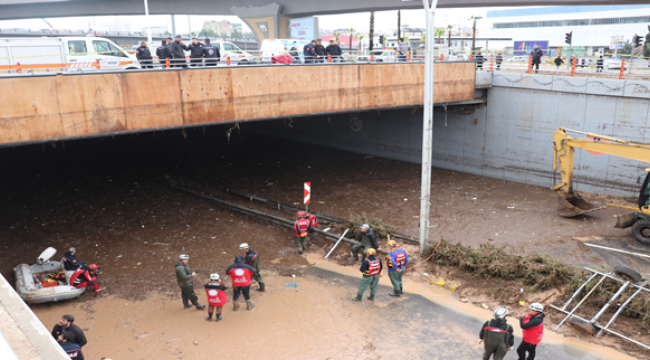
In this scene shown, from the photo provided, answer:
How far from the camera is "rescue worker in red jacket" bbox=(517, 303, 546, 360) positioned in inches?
279

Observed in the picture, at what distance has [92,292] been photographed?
33.7 ft

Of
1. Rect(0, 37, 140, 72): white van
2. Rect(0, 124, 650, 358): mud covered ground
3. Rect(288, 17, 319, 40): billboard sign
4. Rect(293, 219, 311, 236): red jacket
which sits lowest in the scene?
Rect(0, 124, 650, 358): mud covered ground

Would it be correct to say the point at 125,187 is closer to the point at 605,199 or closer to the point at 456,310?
the point at 456,310

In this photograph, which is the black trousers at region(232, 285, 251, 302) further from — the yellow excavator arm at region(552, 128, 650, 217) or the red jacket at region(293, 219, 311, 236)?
the yellow excavator arm at region(552, 128, 650, 217)

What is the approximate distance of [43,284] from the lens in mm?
10086

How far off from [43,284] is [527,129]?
17669 mm

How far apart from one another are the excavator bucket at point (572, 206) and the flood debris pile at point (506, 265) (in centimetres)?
491

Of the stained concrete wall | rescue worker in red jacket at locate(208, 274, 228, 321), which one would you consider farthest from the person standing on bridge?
the stained concrete wall

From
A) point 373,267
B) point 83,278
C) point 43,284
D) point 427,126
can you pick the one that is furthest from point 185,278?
point 427,126

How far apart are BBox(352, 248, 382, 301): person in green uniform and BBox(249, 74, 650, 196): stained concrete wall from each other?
12.0 m

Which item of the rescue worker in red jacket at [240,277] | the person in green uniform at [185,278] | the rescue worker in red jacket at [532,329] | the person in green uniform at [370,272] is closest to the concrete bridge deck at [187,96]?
the person in green uniform at [185,278]

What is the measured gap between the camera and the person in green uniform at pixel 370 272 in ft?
30.4

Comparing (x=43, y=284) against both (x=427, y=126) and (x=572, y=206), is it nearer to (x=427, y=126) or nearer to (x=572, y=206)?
(x=427, y=126)

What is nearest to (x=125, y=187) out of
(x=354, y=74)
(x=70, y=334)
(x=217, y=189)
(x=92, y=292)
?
(x=217, y=189)
